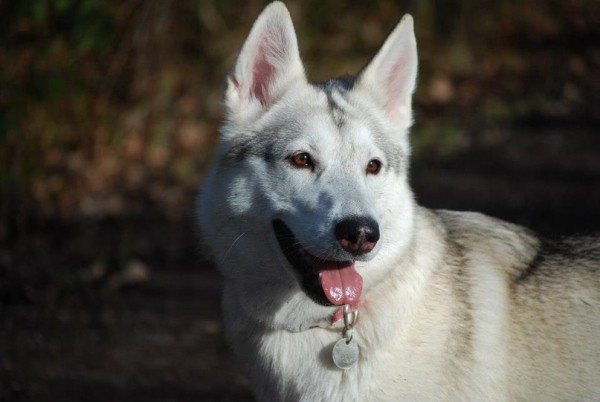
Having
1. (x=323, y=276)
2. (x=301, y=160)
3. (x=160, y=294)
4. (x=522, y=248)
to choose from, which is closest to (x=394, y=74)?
(x=301, y=160)

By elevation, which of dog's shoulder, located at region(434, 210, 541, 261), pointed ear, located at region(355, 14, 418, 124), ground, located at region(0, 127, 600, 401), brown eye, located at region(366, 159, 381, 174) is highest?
pointed ear, located at region(355, 14, 418, 124)

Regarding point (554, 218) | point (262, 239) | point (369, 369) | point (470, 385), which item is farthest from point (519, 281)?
point (554, 218)

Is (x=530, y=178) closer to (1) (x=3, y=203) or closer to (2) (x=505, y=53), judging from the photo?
(2) (x=505, y=53)

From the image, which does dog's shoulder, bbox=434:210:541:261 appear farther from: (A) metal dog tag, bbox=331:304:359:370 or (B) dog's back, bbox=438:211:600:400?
(A) metal dog tag, bbox=331:304:359:370

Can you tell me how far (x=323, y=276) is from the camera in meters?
3.33

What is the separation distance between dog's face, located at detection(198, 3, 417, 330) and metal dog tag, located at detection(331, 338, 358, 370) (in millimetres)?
140

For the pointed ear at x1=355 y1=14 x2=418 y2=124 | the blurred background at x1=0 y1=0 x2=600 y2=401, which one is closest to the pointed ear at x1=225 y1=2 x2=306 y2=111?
the pointed ear at x1=355 y1=14 x2=418 y2=124

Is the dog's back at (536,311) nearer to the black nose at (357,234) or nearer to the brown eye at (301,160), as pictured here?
the black nose at (357,234)

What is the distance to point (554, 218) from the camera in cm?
746

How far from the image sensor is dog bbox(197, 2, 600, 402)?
3357 mm

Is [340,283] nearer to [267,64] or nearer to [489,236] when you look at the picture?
[489,236]

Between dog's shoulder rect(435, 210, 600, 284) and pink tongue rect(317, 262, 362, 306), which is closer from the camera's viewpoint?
pink tongue rect(317, 262, 362, 306)

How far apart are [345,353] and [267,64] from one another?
4.30 feet

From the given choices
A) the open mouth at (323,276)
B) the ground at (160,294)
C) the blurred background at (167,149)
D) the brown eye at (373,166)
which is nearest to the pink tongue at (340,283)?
the open mouth at (323,276)
